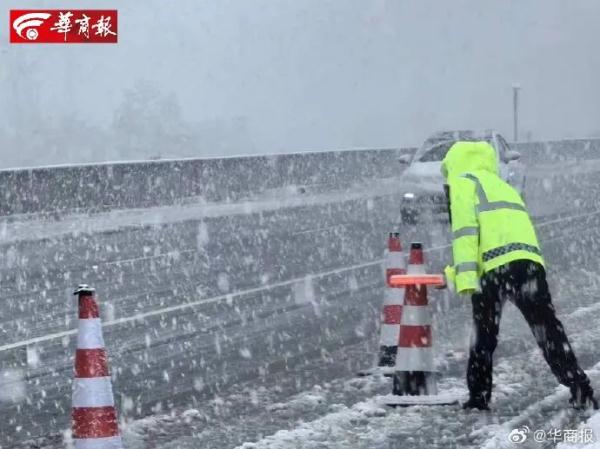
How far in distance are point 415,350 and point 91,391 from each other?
8.72 feet

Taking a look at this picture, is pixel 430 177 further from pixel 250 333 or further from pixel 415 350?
pixel 415 350

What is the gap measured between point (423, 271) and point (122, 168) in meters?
17.3

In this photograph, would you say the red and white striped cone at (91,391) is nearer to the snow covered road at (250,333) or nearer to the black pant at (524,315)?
the snow covered road at (250,333)

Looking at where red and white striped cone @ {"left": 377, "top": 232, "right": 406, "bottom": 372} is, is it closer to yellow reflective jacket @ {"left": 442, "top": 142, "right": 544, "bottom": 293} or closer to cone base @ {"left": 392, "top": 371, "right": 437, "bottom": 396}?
cone base @ {"left": 392, "top": 371, "right": 437, "bottom": 396}

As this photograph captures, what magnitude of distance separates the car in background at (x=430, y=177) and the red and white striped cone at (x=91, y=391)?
51.1 ft

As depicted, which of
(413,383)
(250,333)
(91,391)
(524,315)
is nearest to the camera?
(91,391)

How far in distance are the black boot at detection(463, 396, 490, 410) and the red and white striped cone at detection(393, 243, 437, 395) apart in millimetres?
371

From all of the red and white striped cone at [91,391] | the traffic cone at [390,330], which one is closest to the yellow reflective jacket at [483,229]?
the traffic cone at [390,330]

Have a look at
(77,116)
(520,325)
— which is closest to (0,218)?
(520,325)

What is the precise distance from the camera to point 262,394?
852 centimetres

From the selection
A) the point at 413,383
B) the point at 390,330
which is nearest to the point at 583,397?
the point at 413,383

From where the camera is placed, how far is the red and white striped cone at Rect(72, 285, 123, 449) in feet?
19.8

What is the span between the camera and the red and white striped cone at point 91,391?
6039mm

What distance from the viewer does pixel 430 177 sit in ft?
72.2
